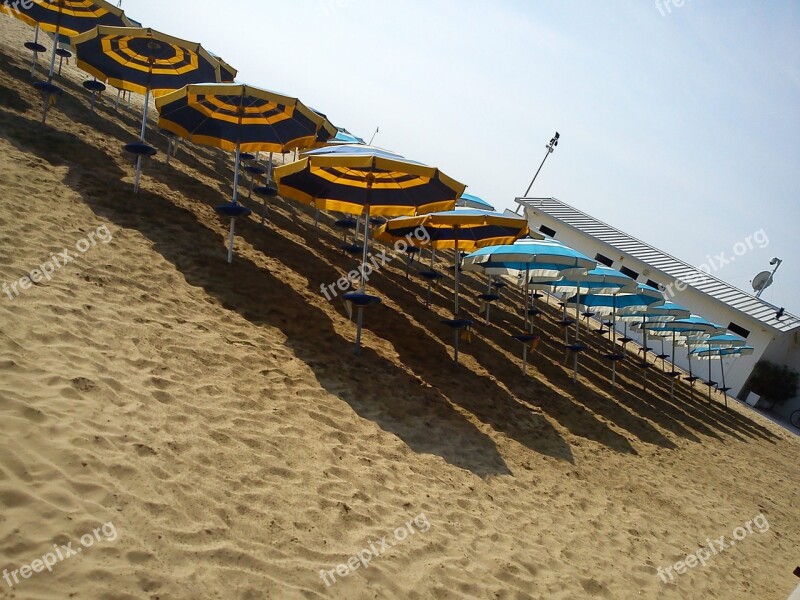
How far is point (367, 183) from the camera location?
869 cm

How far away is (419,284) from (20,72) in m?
12.1

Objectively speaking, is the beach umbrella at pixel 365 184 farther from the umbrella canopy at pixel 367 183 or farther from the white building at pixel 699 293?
the white building at pixel 699 293

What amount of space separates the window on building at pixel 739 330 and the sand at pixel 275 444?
14.9 metres

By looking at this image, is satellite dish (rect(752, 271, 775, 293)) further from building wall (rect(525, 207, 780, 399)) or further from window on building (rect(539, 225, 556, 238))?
window on building (rect(539, 225, 556, 238))

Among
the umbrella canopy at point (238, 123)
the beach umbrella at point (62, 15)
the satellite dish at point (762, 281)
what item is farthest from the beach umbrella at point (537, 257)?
the satellite dish at point (762, 281)

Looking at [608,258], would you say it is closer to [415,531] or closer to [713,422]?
[713,422]

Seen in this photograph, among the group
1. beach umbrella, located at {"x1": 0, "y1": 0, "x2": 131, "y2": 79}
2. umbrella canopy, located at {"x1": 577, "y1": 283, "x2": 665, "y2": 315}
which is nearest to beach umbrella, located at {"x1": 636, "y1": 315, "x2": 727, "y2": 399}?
umbrella canopy, located at {"x1": 577, "y1": 283, "x2": 665, "y2": 315}

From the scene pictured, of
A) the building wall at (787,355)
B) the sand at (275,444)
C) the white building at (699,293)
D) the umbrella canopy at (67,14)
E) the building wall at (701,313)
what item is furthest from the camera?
the building wall at (787,355)

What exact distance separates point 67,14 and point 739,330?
29425 millimetres

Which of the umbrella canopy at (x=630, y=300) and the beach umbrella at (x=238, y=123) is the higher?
the beach umbrella at (x=238, y=123)

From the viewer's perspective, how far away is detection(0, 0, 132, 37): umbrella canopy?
42.4 ft

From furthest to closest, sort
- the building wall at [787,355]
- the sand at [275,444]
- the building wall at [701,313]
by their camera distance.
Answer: the building wall at [787,355] → the building wall at [701,313] → the sand at [275,444]

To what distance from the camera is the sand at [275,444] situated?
10.8 ft

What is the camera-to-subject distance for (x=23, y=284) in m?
5.33
